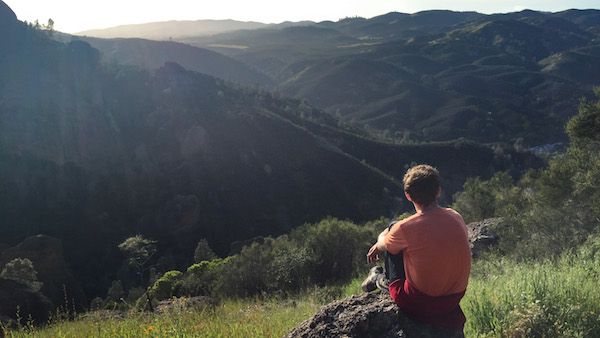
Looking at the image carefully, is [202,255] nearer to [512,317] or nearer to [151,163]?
[151,163]

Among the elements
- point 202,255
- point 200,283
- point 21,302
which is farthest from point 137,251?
point 21,302

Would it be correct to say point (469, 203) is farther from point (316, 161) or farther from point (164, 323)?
point (316, 161)

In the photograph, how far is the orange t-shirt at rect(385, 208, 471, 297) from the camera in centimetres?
405

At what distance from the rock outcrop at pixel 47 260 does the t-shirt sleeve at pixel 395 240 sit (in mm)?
48828

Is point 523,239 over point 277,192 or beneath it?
over

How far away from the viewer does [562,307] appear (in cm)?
495

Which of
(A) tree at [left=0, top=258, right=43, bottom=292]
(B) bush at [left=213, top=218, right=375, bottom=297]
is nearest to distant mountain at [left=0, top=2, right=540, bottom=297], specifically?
(A) tree at [left=0, top=258, right=43, bottom=292]

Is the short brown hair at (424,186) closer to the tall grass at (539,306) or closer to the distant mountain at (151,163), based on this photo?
the tall grass at (539,306)

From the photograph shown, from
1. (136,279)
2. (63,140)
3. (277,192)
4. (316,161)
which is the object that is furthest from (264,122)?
(136,279)

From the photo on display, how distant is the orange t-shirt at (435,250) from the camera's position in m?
4.05

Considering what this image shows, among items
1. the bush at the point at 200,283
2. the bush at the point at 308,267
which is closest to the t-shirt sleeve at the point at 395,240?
the bush at the point at 308,267

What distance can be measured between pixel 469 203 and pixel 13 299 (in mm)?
22849

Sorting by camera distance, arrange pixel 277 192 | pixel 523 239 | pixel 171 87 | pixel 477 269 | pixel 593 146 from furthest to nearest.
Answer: pixel 171 87, pixel 277 192, pixel 593 146, pixel 523 239, pixel 477 269

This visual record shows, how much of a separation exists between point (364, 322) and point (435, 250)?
0.92m
